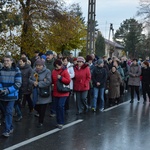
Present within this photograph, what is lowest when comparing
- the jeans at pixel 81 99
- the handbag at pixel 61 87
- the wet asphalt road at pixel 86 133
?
the wet asphalt road at pixel 86 133

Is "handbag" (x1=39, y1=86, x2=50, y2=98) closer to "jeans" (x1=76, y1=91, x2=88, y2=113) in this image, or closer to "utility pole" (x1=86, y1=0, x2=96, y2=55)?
"jeans" (x1=76, y1=91, x2=88, y2=113)

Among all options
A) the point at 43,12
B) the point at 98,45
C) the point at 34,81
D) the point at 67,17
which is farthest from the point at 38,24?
the point at 98,45

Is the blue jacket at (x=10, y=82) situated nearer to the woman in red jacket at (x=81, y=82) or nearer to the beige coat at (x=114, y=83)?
the woman in red jacket at (x=81, y=82)

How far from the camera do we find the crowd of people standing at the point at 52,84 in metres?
7.37

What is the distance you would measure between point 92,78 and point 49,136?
4.34 meters

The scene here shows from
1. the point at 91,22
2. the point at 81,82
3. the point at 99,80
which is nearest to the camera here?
the point at 81,82

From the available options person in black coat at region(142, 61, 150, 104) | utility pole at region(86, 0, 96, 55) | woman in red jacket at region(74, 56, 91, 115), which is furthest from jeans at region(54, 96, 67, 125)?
utility pole at region(86, 0, 96, 55)

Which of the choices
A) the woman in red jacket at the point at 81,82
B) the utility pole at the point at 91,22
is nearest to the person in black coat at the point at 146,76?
the woman in red jacket at the point at 81,82

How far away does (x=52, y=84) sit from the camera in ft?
28.6

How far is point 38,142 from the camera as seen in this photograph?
705 centimetres

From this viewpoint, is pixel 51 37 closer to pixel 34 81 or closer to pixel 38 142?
pixel 34 81

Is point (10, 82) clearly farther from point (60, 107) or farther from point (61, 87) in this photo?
point (60, 107)

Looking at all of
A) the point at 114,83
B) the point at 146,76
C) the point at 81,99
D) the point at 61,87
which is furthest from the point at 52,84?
the point at 146,76

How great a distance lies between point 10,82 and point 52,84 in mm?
1600
